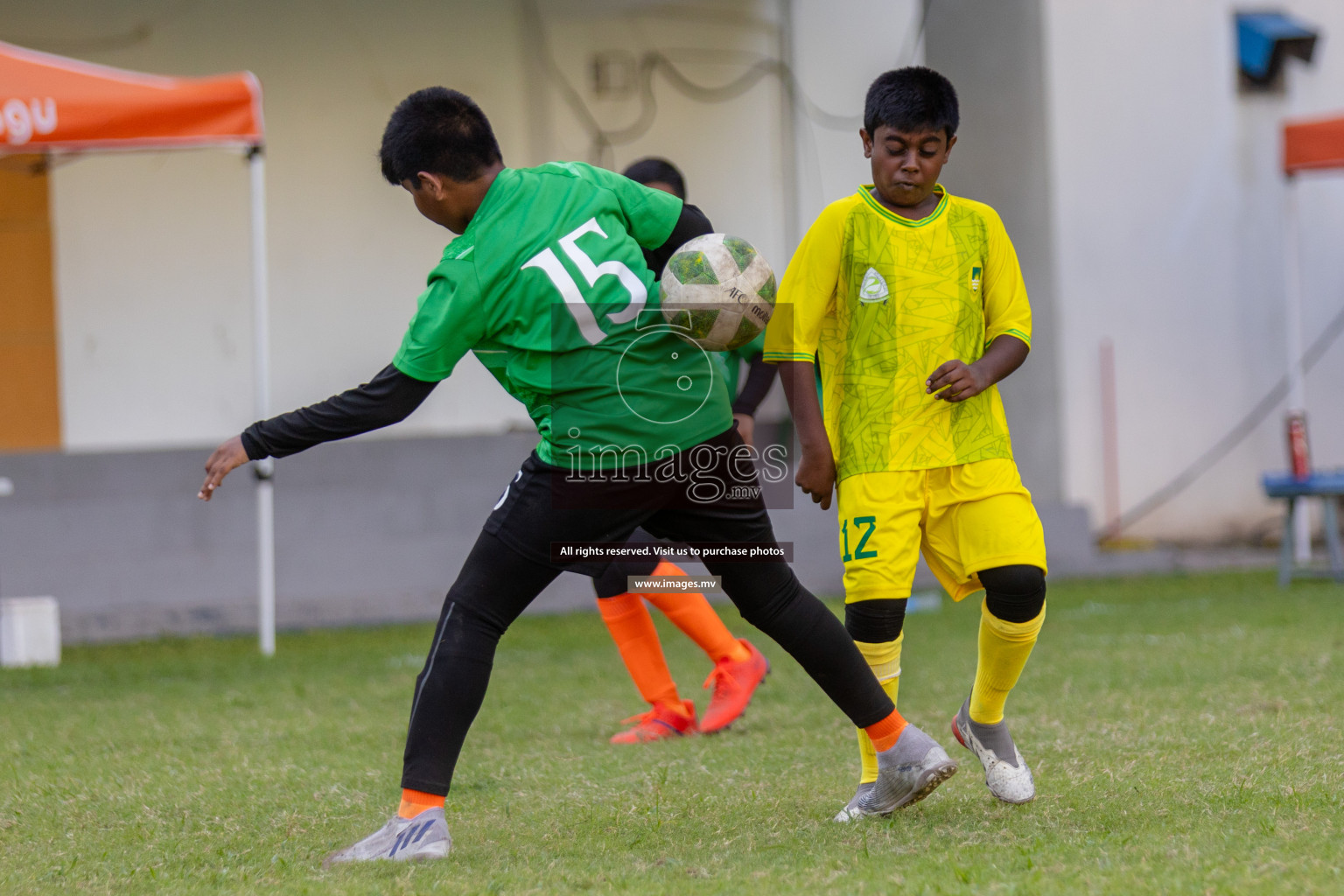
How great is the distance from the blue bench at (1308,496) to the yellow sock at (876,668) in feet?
19.6

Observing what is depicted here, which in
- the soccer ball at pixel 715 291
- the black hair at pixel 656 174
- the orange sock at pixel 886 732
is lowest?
the orange sock at pixel 886 732

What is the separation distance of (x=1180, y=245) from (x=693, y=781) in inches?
362

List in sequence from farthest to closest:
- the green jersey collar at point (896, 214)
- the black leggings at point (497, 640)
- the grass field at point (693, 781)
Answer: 1. the green jersey collar at point (896, 214)
2. the black leggings at point (497, 640)
3. the grass field at point (693, 781)

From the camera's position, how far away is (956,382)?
362 centimetres

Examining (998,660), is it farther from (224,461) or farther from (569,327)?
(224,461)

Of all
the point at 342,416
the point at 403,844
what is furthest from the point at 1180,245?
the point at 403,844

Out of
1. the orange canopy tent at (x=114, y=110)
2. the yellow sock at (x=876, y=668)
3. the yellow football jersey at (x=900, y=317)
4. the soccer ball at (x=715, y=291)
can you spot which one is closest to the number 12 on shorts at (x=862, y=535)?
the yellow football jersey at (x=900, y=317)

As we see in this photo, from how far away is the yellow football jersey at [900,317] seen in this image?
3715mm

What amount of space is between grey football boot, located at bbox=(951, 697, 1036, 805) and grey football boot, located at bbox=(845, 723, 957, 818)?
214 mm

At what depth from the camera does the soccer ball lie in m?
3.43

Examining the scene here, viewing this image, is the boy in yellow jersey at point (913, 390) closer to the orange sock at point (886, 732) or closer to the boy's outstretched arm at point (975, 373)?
the boy's outstretched arm at point (975, 373)

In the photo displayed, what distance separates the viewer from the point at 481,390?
11.1 metres

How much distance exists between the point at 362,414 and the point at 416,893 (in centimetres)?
105

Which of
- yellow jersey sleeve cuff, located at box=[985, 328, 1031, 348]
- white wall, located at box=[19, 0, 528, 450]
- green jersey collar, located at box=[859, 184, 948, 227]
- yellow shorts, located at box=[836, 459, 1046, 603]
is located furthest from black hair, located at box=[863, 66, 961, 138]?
white wall, located at box=[19, 0, 528, 450]
